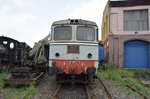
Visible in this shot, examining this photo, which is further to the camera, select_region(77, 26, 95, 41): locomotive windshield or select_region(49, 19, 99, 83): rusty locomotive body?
select_region(77, 26, 95, 41): locomotive windshield

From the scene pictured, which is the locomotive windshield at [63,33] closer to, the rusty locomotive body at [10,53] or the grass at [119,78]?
the grass at [119,78]

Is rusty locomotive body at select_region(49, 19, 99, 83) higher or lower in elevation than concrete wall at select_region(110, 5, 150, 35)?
lower

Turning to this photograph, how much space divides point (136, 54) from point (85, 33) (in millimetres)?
13459

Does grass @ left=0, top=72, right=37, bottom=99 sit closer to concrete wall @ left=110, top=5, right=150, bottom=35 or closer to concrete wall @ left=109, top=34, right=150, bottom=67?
concrete wall @ left=109, top=34, right=150, bottom=67

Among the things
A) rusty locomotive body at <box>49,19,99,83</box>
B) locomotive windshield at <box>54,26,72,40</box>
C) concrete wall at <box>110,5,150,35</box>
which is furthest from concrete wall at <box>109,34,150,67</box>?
locomotive windshield at <box>54,26,72,40</box>

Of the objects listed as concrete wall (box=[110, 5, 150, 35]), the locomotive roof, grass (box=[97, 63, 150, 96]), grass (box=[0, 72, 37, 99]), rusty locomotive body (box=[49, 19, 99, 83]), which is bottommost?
grass (box=[0, 72, 37, 99])

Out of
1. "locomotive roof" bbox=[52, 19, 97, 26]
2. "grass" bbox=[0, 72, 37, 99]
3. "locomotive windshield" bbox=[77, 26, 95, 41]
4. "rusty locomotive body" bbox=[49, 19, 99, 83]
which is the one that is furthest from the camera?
"locomotive roof" bbox=[52, 19, 97, 26]

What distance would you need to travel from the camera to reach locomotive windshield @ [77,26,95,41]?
14.3 meters

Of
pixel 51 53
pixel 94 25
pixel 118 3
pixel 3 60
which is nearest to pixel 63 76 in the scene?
pixel 51 53

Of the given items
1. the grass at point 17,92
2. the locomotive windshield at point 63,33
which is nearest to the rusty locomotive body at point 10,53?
the grass at point 17,92

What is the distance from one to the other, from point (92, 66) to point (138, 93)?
8.40 feet

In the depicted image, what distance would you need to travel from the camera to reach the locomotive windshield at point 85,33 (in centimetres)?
1431

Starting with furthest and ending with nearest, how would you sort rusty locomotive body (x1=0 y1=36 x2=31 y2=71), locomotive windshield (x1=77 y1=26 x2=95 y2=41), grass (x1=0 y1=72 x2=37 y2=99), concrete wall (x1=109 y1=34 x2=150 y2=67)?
concrete wall (x1=109 y1=34 x2=150 y2=67), rusty locomotive body (x1=0 y1=36 x2=31 y2=71), locomotive windshield (x1=77 y1=26 x2=95 y2=41), grass (x1=0 y1=72 x2=37 y2=99)

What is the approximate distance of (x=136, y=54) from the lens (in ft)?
87.8
